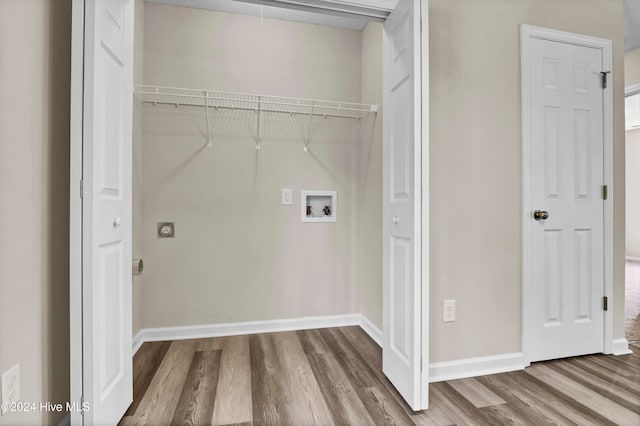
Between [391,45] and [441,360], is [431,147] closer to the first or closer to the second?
[391,45]

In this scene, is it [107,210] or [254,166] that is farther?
[254,166]

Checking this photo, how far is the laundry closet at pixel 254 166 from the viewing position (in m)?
2.51

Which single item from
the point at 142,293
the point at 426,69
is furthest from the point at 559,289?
the point at 142,293

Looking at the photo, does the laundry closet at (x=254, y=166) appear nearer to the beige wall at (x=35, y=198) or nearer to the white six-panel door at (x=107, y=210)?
the white six-panel door at (x=107, y=210)

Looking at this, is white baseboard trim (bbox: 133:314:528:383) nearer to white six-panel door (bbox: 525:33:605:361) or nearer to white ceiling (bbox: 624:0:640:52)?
white six-panel door (bbox: 525:33:605:361)

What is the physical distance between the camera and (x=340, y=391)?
1785mm

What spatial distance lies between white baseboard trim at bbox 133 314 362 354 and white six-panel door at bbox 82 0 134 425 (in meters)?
0.91

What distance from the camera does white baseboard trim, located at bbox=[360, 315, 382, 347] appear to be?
2490mm

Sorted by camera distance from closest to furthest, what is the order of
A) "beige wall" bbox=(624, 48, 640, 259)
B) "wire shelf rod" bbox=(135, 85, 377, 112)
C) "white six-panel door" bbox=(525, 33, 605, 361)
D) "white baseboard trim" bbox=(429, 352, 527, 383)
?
"white baseboard trim" bbox=(429, 352, 527, 383), "white six-panel door" bbox=(525, 33, 605, 361), "wire shelf rod" bbox=(135, 85, 377, 112), "beige wall" bbox=(624, 48, 640, 259)

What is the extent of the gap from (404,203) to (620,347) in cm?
195

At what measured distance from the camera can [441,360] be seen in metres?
1.92

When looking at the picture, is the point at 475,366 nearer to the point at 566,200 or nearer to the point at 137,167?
the point at 566,200

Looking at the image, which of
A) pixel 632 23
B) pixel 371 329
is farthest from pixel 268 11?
pixel 632 23

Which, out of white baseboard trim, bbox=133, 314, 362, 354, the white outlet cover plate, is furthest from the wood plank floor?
the white outlet cover plate
